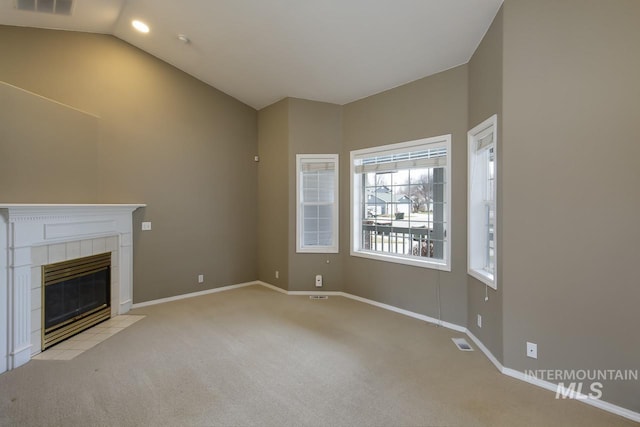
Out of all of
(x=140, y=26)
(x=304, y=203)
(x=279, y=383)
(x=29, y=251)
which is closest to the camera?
(x=279, y=383)

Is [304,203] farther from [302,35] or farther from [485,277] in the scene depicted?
[485,277]

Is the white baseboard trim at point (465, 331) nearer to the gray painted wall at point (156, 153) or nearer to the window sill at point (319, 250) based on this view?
the gray painted wall at point (156, 153)

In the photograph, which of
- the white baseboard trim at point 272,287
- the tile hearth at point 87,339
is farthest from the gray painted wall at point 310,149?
the tile hearth at point 87,339

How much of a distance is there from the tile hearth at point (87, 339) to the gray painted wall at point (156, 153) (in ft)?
1.69

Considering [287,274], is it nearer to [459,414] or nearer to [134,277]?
[134,277]

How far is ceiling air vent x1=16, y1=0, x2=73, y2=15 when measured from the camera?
2865 mm

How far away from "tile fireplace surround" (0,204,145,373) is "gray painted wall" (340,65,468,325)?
10.8 ft

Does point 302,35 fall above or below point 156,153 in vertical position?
above

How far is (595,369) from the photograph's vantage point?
1.99m

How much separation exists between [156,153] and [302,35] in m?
2.62

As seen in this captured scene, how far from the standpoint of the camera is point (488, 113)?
8.71ft

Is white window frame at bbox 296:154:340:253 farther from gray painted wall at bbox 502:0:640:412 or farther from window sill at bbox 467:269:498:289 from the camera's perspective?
gray painted wall at bbox 502:0:640:412

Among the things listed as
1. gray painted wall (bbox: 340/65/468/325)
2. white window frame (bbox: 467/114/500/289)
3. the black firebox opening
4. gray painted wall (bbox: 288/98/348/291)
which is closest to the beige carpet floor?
gray painted wall (bbox: 340/65/468/325)

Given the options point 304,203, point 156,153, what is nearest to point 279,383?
point 304,203
